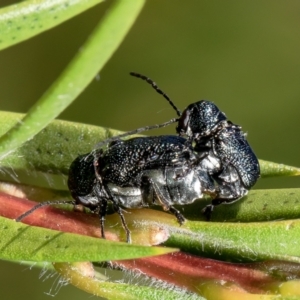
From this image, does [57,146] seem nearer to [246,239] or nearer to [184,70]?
[246,239]

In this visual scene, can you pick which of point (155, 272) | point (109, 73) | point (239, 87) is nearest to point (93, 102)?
point (109, 73)

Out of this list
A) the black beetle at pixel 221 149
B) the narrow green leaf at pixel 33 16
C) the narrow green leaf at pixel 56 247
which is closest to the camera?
the narrow green leaf at pixel 56 247

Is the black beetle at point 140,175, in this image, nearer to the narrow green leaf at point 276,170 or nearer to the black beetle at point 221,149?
the black beetle at point 221,149

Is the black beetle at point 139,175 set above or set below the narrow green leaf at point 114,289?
above

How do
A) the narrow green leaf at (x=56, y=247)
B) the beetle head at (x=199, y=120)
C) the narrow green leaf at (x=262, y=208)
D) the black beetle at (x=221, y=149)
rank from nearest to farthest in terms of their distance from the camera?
the narrow green leaf at (x=56, y=247) < the narrow green leaf at (x=262, y=208) < the black beetle at (x=221, y=149) < the beetle head at (x=199, y=120)

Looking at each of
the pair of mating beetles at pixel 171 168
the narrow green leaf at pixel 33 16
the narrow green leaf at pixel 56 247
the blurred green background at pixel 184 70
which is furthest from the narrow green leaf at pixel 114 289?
the blurred green background at pixel 184 70

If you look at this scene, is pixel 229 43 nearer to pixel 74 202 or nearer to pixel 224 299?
pixel 74 202

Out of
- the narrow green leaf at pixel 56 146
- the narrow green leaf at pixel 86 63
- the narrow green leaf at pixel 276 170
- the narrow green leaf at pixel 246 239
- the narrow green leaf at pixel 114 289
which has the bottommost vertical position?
the narrow green leaf at pixel 114 289
